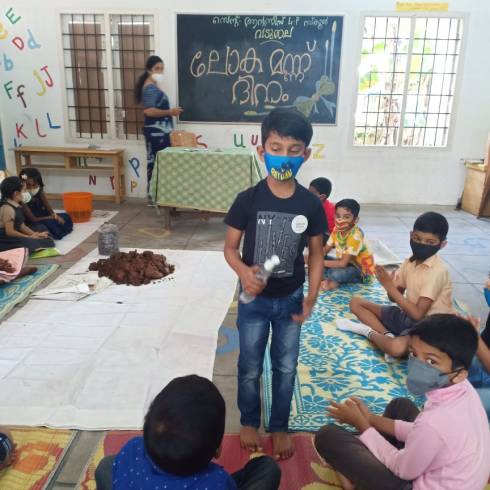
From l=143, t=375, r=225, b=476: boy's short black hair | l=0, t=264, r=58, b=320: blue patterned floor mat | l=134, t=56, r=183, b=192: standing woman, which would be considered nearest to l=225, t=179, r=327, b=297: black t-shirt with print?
l=143, t=375, r=225, b=476: boy's short black hair

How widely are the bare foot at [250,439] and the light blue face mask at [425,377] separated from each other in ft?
2.54

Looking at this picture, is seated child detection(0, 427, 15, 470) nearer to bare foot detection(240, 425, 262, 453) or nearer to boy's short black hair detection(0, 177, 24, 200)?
bare foot detection(240, 425, 262, 453)

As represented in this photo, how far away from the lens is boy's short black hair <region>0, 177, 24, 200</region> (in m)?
3.75

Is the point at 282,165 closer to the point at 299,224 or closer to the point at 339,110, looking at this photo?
the point at 299,224

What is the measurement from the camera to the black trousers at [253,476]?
4.23 feet

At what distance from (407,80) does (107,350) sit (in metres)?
5.16

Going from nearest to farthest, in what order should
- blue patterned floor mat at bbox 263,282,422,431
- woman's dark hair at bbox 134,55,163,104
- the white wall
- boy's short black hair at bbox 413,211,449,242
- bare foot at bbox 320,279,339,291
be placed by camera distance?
1. blue patterned floor mat at bbox 263,282,422,431
2. boy's short black hair at bbox 413,211,449,242
3. bare foot at bbox 320,279,339,291
4. woman's dark hair at bbox 134,55,163,104
5. the white wall

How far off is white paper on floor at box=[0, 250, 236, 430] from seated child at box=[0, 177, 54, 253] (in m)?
1.03

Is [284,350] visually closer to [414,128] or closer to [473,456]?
[473,456]

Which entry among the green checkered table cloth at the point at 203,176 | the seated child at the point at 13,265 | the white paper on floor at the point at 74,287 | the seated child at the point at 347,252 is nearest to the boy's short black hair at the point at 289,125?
the seated child at the point at 347,252

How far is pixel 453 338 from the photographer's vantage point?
3.95ft

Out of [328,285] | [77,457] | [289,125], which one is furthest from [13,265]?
[289,125]

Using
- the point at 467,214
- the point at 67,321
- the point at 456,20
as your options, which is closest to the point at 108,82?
the point at 67,321

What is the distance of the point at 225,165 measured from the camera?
4488mm
